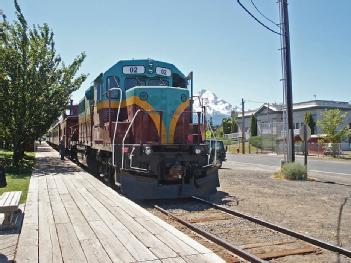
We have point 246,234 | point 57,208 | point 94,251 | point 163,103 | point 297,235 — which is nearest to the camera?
point 94,251

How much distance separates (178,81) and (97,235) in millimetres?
6940

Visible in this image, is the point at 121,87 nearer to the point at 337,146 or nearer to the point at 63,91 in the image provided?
the point at 63,91

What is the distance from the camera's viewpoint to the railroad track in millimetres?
5742

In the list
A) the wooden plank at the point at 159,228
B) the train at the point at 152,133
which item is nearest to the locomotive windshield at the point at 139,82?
the train at the point at 152,133

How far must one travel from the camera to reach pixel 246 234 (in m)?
6.90

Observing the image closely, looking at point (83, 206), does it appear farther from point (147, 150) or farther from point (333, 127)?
point (333, 127)

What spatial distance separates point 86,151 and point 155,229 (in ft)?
34.7

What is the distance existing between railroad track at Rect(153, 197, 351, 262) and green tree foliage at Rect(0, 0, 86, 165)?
11732 mm

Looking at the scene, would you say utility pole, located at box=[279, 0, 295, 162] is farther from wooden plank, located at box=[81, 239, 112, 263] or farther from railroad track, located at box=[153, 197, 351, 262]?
wooden plank, located at box=[81, 239, 112, 263]

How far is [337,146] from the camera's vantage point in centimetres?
4088

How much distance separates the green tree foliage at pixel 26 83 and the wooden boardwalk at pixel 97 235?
10.1 meters

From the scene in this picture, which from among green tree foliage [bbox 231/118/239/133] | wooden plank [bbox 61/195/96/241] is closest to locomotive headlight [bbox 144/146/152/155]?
wooden plank [bbox 61/195/96/241]

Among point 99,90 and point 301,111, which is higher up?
point 301,111

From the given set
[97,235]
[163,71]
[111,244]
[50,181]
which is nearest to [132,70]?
[163,71]
